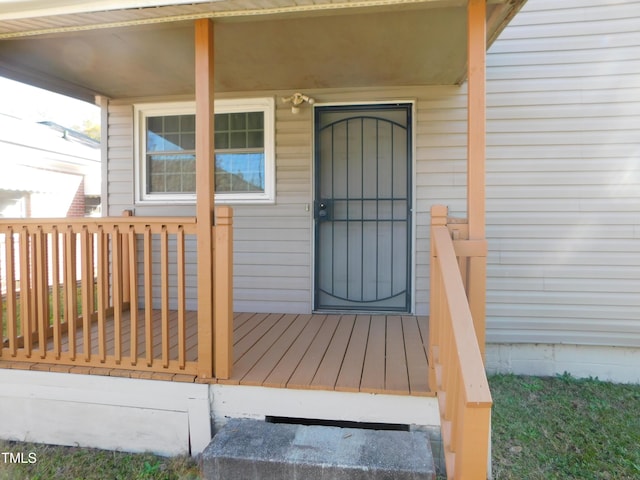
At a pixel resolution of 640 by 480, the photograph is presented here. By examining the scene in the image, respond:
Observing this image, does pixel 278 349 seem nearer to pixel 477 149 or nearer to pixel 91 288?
pixel 91 288

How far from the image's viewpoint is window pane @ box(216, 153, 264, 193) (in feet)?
13.2

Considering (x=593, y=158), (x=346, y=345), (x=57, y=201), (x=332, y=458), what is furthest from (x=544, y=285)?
(x=57, y=201)

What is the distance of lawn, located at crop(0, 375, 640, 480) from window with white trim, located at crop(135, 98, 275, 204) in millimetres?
2300

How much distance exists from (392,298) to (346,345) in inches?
40.8

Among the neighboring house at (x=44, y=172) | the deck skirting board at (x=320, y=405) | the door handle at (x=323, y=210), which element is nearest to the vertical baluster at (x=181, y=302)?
the deck skirting board at (x=320, y=405)

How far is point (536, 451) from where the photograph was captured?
253 cm

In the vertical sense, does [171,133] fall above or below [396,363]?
above

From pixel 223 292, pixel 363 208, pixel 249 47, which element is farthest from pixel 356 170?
pixel 223 292

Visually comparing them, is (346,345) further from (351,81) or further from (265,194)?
(351,81)

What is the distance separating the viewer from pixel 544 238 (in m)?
3.59

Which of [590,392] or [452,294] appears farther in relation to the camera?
[590,392]

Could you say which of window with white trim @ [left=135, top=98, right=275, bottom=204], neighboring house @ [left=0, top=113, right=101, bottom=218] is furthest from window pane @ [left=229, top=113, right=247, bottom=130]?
neighboring house @ [left=0, top=113, right=101, bottom=218]

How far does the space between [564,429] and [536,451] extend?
0.37 metres

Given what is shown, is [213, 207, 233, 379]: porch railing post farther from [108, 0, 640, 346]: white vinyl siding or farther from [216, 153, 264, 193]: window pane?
[108, 0, 640, 346]: white vinyl siding
